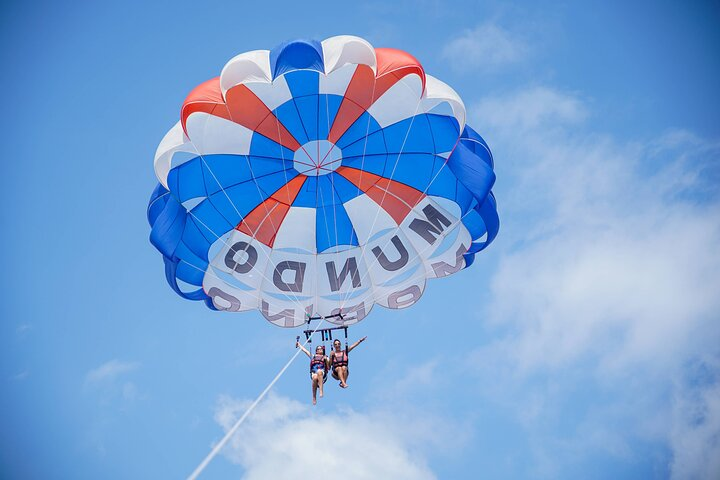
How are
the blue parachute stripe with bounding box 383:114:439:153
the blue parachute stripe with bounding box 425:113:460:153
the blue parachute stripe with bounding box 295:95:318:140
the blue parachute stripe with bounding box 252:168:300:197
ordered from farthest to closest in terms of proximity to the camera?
the blue parachute stripe with bounding box 252:168:300:197
the blue parachute stripe with bounding box 383:114:439:153
the blue parachute stripe with bounding box 425:113:460:153
the blue parachute stripe with bounding box 295:95:318:140

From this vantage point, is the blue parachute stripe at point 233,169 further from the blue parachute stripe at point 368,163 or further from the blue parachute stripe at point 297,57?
the blue parachute stripe at point 297,57

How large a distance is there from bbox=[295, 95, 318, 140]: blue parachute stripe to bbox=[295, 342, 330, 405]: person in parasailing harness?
10.2 ft

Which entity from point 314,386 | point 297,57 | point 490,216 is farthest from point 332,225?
point 297,57

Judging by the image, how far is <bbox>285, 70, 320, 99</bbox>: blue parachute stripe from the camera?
8727mm

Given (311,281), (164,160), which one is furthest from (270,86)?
(311,281)

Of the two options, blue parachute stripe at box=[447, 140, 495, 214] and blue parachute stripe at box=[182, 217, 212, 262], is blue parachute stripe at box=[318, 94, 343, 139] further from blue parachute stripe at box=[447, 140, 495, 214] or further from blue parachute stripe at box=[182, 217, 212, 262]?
blue parachute stripe at box=[182, 217, 212, 262]

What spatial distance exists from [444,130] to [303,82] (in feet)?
6.92

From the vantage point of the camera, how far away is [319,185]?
9.98 m

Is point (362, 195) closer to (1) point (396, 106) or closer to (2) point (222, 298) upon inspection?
(1) point (396, 106)

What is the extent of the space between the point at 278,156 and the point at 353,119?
49.4 inches

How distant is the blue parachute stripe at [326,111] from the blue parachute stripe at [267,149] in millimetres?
570

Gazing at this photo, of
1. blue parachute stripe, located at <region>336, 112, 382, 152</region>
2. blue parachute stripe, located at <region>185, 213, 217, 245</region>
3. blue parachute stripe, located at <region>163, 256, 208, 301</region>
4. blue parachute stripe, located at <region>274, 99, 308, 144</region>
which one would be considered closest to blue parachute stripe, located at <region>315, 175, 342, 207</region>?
blue parachute stripe, located at <region>336, 112, 382, 152</region>

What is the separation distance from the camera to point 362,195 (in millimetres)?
10094

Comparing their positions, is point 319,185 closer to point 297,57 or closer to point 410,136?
point 410,136
